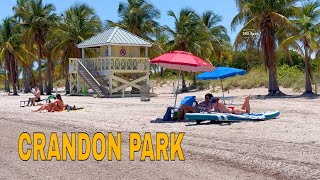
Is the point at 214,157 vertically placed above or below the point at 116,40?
below

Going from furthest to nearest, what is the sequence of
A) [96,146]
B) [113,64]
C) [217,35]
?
[217,35] → [113,64] → [96,146]

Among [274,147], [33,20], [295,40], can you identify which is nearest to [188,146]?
[274,147]

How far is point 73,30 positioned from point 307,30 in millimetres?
20725

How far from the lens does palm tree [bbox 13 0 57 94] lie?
42.8 metres

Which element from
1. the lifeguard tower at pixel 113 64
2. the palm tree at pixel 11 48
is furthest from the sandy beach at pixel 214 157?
the palm tree at pixel 11 48

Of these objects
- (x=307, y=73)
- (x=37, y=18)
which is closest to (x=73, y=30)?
(x=37, y=18)

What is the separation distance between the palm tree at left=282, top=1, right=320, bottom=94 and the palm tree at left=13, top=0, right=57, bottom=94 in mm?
23599

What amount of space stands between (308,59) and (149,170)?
22326 mm

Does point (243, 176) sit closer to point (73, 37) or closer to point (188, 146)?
point (188, 146)

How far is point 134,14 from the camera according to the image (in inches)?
1521

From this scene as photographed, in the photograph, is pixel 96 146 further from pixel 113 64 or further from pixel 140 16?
pixel 140 16

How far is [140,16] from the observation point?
38.7 meters

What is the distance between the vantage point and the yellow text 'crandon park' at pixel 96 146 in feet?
27.6

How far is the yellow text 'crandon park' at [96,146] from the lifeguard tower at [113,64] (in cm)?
2022
